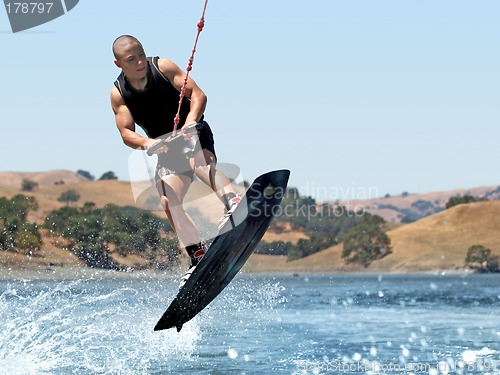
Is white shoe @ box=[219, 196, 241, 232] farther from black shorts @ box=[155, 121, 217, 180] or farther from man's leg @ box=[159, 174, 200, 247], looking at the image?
black shorts @ box=[155, 121, 217, 180]

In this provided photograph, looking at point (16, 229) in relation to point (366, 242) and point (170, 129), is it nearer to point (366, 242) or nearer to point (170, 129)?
point (366, 242)

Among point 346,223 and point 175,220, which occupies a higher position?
point 346,223

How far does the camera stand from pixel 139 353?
15094 mm

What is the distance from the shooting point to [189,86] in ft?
32.3

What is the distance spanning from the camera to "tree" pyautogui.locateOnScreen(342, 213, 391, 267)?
151625 mm

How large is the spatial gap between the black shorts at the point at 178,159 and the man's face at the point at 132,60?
851 millimetres

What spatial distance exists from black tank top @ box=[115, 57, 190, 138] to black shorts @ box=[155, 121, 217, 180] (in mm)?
300

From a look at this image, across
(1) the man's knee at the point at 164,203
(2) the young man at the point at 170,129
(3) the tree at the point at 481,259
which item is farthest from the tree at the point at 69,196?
(1) the man's knee at the point at 164,203

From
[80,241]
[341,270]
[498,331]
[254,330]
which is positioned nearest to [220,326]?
[254,330]

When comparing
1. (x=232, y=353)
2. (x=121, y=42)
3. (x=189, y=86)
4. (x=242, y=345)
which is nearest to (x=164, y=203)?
(x=189, y=86)

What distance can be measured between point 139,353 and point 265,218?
231 inches

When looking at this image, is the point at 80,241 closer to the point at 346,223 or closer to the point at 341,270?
the point at 341,270

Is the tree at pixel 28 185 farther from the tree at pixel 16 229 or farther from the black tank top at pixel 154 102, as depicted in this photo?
the black tank top at pixel 154 102

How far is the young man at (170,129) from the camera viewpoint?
32.1 feet
